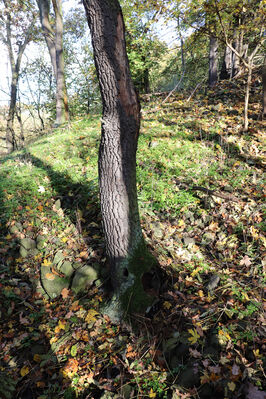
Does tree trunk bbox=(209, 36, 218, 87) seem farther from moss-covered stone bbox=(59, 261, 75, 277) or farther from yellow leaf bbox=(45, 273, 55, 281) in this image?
yellow leaf bbox=(45, 273, 55, 281)

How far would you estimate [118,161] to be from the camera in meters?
2.86

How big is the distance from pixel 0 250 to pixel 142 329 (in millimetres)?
2740

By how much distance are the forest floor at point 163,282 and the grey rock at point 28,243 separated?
0.06ft

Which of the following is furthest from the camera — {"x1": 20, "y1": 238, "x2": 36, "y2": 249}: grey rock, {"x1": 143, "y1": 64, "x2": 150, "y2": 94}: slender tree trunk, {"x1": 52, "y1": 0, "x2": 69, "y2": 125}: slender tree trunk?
{"x1": 143, "y1": 64, "x2": 150, "y2": 94}: slender tree trunk

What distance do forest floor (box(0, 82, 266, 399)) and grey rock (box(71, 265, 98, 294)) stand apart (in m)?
0.09

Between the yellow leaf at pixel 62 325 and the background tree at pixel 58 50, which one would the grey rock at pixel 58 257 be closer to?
the yellow leaf at pixel 62 325

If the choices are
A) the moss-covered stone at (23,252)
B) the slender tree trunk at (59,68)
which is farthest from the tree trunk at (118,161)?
the slender tree trunk at (59,68)

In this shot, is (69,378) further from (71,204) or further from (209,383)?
(71,204)

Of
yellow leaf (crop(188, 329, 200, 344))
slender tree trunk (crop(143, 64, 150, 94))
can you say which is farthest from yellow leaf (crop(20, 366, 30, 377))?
slender tree trunk (crop(143, 64, 150, 94))

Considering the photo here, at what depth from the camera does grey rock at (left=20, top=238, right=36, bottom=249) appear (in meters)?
4.04

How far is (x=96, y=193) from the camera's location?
4.88 metres

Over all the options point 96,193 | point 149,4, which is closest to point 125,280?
point 96,193

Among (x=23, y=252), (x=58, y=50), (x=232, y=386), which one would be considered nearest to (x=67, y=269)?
(x=23, y=252)

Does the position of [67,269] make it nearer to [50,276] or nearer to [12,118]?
[50,276]
